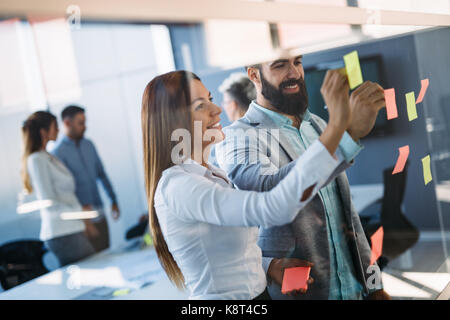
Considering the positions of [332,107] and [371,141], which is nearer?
[332,107]

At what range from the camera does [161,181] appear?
1.09 m

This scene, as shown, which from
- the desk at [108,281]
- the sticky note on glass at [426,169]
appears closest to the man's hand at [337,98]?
the desk at [108,281]

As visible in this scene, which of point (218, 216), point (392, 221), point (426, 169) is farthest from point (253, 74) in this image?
point (426, 169)

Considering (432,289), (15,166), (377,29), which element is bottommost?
(432,289)

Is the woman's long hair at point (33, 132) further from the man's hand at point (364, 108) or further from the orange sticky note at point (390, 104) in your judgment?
the orange sticky note at point (390, 104)

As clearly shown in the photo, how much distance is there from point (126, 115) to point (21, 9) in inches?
15.0

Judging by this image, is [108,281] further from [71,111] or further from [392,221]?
[392,221]

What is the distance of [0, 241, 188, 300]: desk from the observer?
4.14ft

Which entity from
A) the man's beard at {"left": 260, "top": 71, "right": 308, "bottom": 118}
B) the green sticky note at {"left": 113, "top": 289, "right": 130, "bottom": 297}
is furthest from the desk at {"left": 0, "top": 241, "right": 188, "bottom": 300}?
the man's beard at {"left": 260, "top": 71, "right": 308, "bottom": 118}

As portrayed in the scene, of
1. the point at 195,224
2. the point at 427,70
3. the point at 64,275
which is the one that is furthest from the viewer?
the point at 427,70

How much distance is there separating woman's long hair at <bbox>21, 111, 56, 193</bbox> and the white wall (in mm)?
15

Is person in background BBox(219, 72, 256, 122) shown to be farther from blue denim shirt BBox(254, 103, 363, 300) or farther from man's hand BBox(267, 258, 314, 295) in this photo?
man's hand BBox(267, 258, 314, 295)
